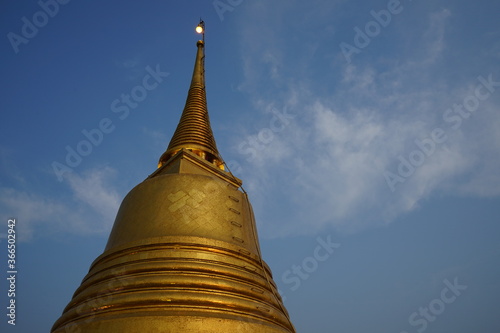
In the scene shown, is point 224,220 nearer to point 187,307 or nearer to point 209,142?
point 187,307

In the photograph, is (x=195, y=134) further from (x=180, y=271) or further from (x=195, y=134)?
(x=180, y=271)

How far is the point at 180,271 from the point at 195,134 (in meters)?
4.33

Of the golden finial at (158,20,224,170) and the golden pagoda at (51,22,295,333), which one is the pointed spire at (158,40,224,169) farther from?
the golden pagoda at (51,22,295,333)

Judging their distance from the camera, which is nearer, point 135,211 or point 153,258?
point 153,258

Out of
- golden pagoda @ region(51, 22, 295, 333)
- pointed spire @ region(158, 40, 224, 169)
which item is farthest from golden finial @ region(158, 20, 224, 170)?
golden pagoda @ region(51, 22, 295, 333)

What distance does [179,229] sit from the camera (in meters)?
4.54

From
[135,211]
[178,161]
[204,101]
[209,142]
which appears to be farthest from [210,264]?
[204,101]

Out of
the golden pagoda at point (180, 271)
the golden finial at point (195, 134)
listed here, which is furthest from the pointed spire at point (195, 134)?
the golden pagoda at point (180, 271)

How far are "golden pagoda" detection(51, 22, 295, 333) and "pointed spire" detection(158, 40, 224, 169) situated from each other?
1.90 metres

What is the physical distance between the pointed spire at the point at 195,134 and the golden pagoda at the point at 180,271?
6.23 feet

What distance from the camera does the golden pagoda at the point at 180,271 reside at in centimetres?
334

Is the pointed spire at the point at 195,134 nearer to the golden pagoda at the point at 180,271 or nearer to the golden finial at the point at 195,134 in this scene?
the golden finial at the point at 195,134

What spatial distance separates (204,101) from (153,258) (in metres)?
5.92

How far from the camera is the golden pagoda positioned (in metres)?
3.34
